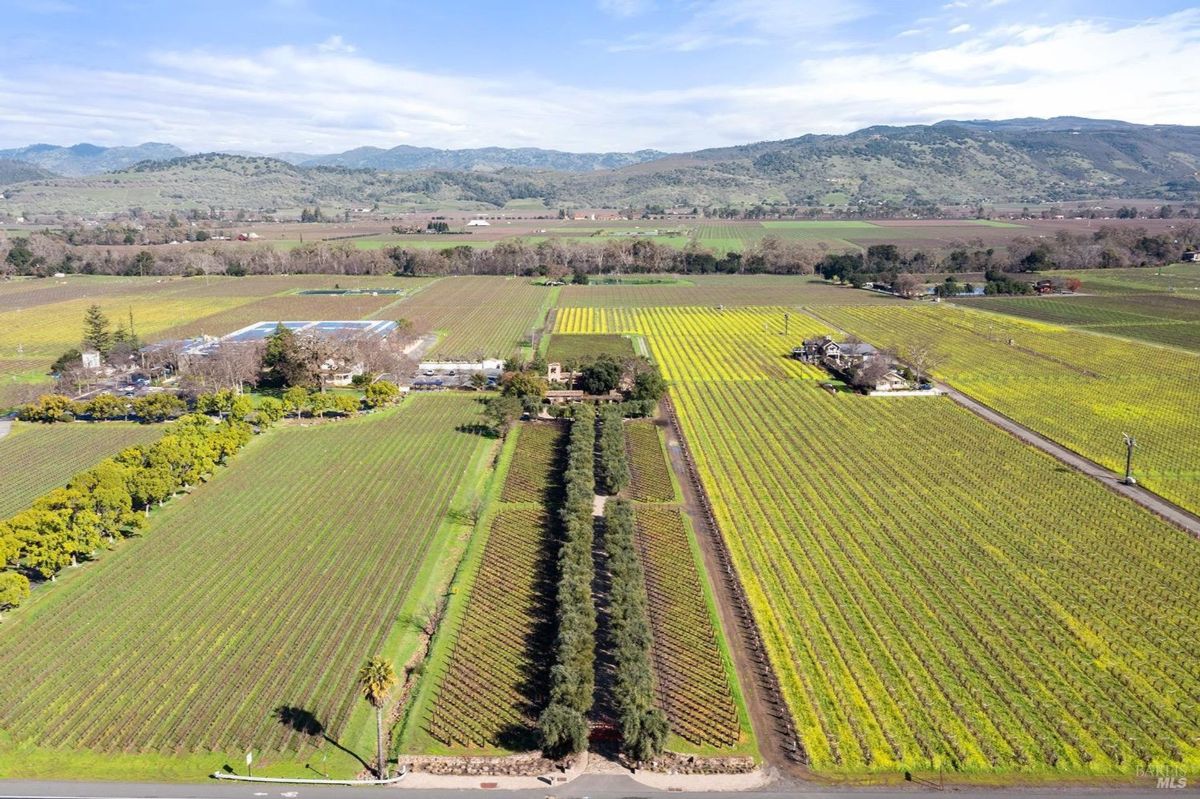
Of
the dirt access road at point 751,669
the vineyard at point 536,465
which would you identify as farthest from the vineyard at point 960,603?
the vineyard at point 536,465

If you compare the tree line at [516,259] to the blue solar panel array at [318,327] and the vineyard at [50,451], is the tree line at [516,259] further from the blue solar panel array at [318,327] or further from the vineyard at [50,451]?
the vineyard at [50,451]

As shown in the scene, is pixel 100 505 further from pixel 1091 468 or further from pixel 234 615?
pixel 1091 468

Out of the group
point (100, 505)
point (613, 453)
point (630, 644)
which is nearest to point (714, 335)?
point (613, 453)

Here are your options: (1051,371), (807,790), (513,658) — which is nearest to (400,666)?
(513,658)

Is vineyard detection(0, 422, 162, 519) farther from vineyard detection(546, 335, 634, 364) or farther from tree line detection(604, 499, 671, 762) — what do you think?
vineyard detection(546, 335, 634, 364)

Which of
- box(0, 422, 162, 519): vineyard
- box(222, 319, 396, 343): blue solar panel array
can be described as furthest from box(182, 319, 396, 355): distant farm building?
box(0, 422, 162, 519): vineyard

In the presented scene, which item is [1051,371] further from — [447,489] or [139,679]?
[139,679]
